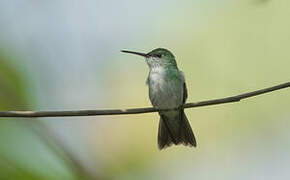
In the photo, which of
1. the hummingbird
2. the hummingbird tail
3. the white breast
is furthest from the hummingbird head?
the hummingbird tail

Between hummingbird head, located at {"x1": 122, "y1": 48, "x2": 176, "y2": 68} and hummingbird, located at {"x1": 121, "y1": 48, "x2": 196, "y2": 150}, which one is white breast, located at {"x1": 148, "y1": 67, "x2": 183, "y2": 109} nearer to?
hummingbird, located at {"x1": 121, "y1": 48, "x2": 196, "y2": 150}

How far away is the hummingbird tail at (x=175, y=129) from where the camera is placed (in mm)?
3399

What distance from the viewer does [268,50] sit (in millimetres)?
2961

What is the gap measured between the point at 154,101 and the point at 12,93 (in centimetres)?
189

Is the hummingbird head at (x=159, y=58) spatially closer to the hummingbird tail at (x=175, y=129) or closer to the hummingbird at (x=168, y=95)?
the hummingbird at (x=168, y=95)

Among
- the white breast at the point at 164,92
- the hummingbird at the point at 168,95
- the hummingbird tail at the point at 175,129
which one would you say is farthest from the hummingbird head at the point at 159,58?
the hummingbird tail at the point at 175,129

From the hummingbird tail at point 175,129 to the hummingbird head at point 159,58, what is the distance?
40 cm

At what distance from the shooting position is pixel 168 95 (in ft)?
10.7

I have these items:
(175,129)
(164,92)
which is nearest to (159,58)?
(164,92)

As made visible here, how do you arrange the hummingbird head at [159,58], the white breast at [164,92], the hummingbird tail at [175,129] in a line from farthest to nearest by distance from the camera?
the hummingbird head at [159,58]
the hummingbird tail at [175,129]
the white breast at [164,92]

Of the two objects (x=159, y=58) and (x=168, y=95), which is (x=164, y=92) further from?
(x=159, y=58)

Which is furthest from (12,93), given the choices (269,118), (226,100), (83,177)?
(269,118)

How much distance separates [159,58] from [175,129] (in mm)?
567

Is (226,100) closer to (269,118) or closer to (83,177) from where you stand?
(83,177)
